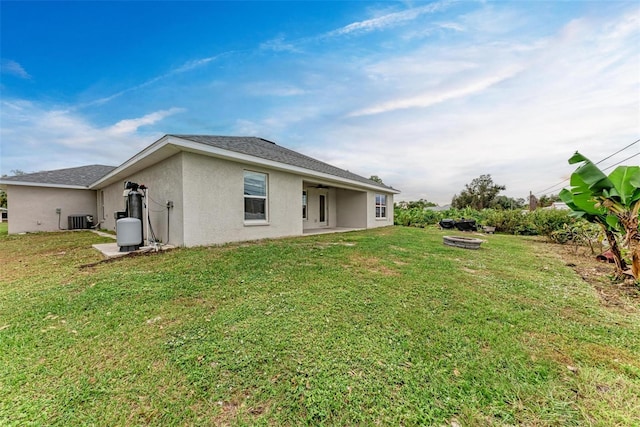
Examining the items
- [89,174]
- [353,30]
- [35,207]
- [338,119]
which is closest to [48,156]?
[89,174]

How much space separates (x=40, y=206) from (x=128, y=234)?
40.8 ft

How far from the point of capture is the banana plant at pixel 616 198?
4.45 meters

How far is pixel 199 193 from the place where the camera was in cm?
713

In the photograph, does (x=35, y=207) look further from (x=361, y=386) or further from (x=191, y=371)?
(x=361, y=386)

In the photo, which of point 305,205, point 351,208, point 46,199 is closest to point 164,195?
point 305,205

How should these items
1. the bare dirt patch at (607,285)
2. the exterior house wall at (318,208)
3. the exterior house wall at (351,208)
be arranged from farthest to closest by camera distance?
the exterior house wall at (351,208) < the exterior house wall at (318,208) < the bare dirt patch at (607,285)

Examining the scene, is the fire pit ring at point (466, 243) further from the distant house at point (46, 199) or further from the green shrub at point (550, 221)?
the distant house at point (46, 199)

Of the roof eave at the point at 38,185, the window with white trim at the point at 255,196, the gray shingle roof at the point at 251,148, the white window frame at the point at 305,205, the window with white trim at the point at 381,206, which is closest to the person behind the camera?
the gray shingle roof at the point at 251,148

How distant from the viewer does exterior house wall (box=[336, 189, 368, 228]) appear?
15305 mm

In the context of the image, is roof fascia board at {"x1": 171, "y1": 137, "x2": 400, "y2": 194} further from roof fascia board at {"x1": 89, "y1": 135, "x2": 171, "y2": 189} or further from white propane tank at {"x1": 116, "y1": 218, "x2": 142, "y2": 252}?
white propane tank at {"x1": 116, "y1": 218, "x2": 142, "y2": 252}

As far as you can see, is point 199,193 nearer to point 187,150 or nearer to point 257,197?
point 187,150

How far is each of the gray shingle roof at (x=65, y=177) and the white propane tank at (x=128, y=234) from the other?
1124 cm

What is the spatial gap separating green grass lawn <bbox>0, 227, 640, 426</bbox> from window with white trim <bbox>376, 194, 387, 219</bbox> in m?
12.5

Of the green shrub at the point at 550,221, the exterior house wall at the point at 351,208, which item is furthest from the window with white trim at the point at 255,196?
the green shrub at the point at 550,221
